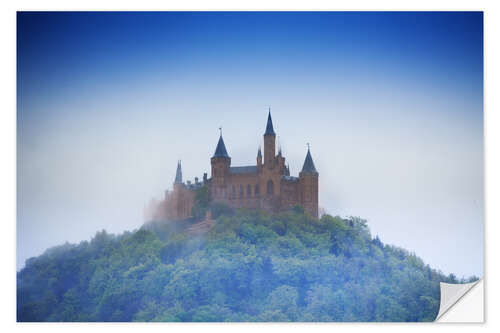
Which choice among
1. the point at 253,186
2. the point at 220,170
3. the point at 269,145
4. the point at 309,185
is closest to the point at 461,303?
the point at 309,185

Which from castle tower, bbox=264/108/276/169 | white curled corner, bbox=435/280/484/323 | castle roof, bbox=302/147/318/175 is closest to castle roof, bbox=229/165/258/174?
castle tower, bbox=264/108/276/169

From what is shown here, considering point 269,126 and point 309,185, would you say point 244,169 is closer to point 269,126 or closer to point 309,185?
point 269,126

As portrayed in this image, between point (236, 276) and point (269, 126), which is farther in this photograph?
point (269, 126)

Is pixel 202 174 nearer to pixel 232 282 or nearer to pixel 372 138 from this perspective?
pixel 232 282

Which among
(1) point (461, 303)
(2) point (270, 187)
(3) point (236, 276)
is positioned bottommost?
(1) point (461, 303)

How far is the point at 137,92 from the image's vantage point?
11.0 m

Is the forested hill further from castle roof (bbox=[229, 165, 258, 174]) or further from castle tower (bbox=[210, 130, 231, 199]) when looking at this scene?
castle roof (bbox=[229, 165, 258, 174])

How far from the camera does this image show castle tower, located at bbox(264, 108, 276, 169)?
11098mm

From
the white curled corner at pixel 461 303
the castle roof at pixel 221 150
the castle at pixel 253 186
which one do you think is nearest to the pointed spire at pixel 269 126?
the castle at pixel 253 186

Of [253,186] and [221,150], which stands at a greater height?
[221,150]

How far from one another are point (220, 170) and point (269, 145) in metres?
1.14

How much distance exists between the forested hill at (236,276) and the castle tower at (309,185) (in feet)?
Answer: 0.92

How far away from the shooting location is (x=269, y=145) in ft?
36.7

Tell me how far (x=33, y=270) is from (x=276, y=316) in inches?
188
